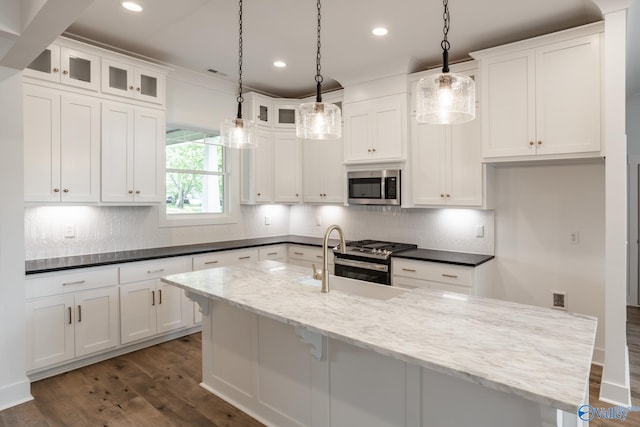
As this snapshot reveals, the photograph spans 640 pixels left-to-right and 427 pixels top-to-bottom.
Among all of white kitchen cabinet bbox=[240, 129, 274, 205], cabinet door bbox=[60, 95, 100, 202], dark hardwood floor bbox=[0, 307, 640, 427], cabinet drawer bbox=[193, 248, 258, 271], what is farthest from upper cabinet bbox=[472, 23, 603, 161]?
cabinet door bbox=[60, 95, 100, 202]

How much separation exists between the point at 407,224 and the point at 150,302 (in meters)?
2.86

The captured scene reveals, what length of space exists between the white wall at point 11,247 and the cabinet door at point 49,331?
0.15 meters

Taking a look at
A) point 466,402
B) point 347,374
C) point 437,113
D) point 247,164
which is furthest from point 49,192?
point 466,402

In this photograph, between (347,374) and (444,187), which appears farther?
(444,187)

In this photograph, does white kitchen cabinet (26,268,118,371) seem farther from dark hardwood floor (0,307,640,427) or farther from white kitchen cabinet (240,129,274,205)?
white kitchen cabinet (240,129,274,205)

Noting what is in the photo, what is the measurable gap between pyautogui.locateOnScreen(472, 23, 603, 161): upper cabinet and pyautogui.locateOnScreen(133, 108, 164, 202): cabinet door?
311 centimetres

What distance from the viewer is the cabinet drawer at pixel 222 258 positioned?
3924 mm

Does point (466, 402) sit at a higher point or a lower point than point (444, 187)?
lower

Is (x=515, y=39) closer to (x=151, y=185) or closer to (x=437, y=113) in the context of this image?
(x=437, y=113)

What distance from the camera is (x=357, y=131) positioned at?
435 centimetres

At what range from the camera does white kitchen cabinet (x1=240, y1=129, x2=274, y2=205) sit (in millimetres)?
4785

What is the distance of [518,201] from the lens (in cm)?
367

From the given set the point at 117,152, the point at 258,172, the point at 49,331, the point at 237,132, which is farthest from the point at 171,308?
the point at 237,132

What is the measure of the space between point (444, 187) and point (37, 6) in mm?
3384
